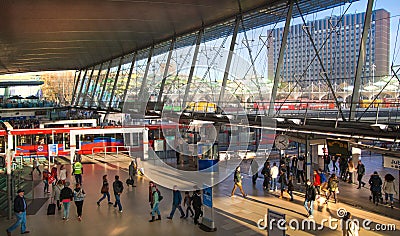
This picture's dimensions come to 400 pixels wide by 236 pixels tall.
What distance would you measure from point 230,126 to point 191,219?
571 centimetres

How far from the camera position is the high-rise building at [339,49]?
9.59 m

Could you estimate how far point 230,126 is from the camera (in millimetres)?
14562

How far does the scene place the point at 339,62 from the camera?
11602 mm

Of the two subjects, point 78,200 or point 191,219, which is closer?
point 191,219

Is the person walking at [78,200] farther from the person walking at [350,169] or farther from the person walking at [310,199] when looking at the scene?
the person walking at [350,169]

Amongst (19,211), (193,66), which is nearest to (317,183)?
(19,211)

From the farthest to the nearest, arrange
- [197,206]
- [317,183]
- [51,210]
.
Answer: [317,183] < [51,210] < [197,206]

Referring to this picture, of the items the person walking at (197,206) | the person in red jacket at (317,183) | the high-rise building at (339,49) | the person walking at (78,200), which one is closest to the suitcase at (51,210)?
the person walking at (78,200)

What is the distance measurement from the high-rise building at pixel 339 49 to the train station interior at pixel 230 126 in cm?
4

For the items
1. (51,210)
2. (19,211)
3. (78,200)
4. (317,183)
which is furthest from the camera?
(317,183)

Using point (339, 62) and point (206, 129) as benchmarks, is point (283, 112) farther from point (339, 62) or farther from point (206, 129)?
point (206, 129)

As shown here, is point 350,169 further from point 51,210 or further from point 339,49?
point 51,210

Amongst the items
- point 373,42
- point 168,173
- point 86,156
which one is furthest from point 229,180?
point 86,156

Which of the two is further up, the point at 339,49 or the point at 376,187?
the point at 339,49
